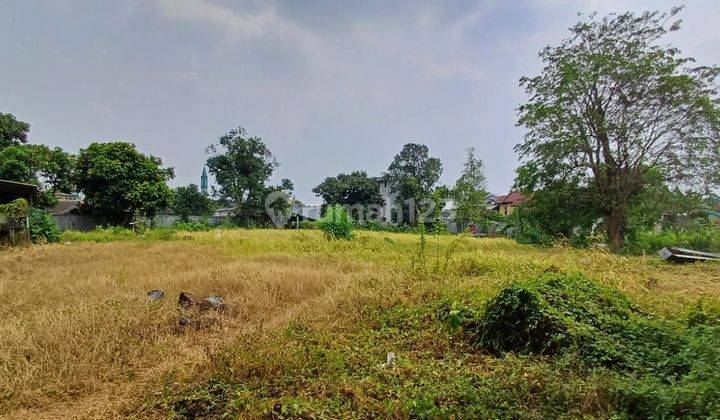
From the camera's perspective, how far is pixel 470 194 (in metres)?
25.8

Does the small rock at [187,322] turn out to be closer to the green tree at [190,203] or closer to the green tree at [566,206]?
the green tree at [566,206]

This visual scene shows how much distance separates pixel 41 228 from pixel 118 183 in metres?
7.59

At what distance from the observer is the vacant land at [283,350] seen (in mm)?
2275

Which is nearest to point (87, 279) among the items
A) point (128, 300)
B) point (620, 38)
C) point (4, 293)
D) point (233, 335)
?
point (4, 293)

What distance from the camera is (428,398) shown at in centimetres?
220

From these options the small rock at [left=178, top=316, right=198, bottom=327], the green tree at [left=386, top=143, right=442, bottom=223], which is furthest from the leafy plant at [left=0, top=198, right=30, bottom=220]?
the green tree at [left=386, top=143, right=442, bottom=223]

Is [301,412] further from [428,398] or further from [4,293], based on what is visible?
[4,293]

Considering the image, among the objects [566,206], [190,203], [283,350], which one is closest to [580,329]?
[283,350]

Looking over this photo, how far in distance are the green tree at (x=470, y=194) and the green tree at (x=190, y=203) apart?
20.4 meters

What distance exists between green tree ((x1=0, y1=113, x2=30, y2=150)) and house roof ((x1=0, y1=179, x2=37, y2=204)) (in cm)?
1038

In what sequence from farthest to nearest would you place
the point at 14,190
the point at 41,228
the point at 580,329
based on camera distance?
the point at 14,190
the point at 41,228
the point at 580,329

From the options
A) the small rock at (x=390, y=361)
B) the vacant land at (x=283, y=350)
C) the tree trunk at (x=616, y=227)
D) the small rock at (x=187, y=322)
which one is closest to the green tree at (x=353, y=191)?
the tree trunk at (x=616, y=227)

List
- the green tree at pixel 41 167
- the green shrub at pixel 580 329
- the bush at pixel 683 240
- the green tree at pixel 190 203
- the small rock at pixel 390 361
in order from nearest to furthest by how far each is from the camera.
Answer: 1. the green shrub at pixel 580 329
2. the small rock at pixel 390 361
3. the bush at pixel 683 240
4. the green tree at pixel 41 167
5. the green tree at pixel 190 203

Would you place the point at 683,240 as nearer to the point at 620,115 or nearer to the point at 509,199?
the point at 620,115
